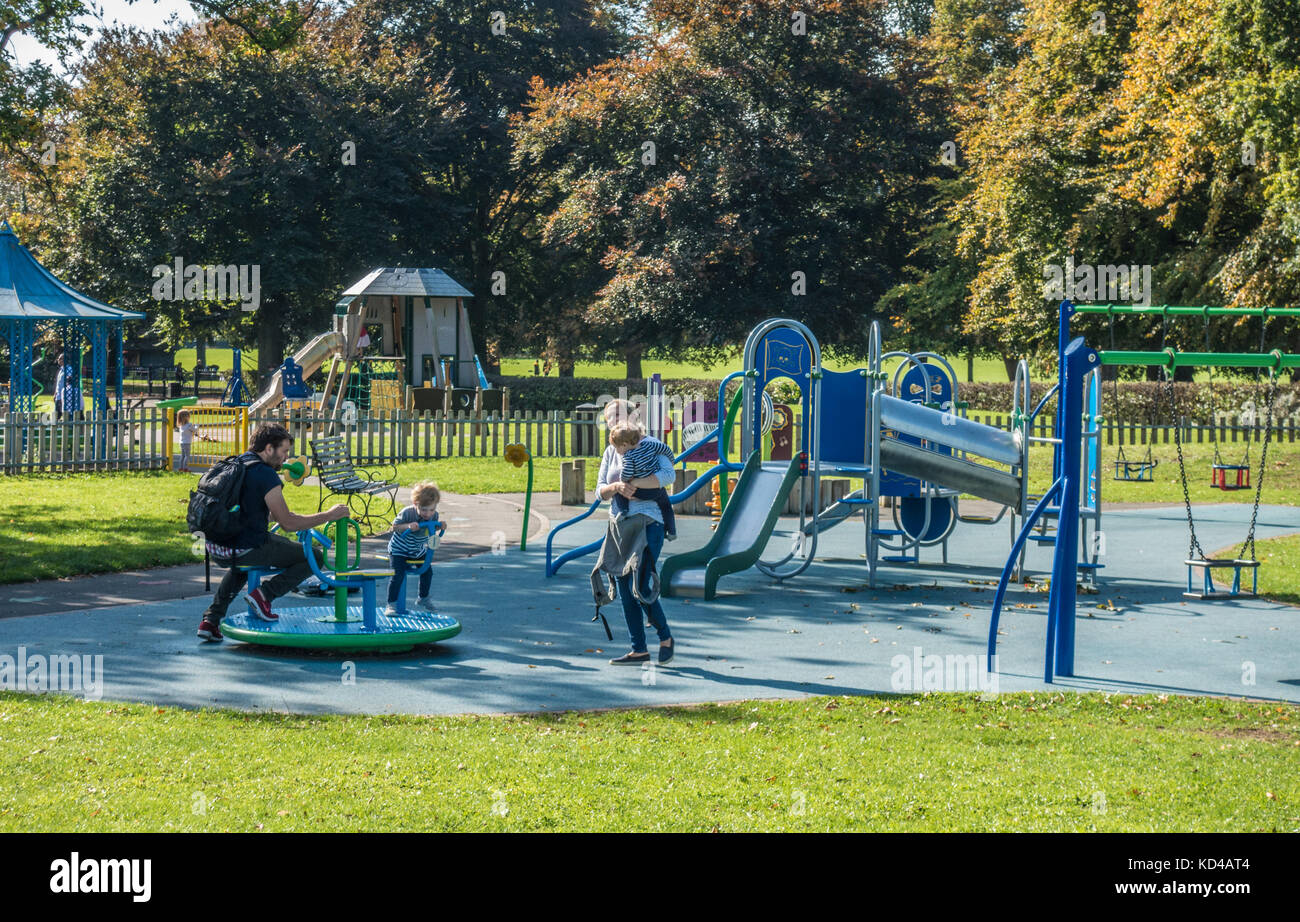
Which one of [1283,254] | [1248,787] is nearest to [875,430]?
[1248,787]

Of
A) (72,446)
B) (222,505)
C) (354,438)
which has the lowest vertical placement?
(222,505)

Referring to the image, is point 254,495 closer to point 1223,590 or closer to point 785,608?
point 785,608

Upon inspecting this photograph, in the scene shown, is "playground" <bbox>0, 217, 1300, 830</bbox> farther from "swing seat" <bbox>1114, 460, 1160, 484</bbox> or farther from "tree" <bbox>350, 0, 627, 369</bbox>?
"tree" <bbox>350, 0, 627, 369</bbox>

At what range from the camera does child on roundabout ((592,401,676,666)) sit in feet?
32.2

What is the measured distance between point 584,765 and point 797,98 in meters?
35.9

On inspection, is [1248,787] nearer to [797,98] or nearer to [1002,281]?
[1002,281]

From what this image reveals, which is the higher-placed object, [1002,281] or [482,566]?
[1002,281]

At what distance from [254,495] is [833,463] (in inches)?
247

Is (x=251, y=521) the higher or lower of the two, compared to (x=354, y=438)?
lower

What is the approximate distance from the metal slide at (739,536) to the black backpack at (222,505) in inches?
162

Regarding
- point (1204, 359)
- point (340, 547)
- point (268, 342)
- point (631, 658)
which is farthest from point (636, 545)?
point (268, 342)

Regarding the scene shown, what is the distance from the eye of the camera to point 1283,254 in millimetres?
27078

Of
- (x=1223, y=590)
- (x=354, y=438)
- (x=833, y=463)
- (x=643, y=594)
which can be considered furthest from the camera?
(x=354, y=438)

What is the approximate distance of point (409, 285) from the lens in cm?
3812
